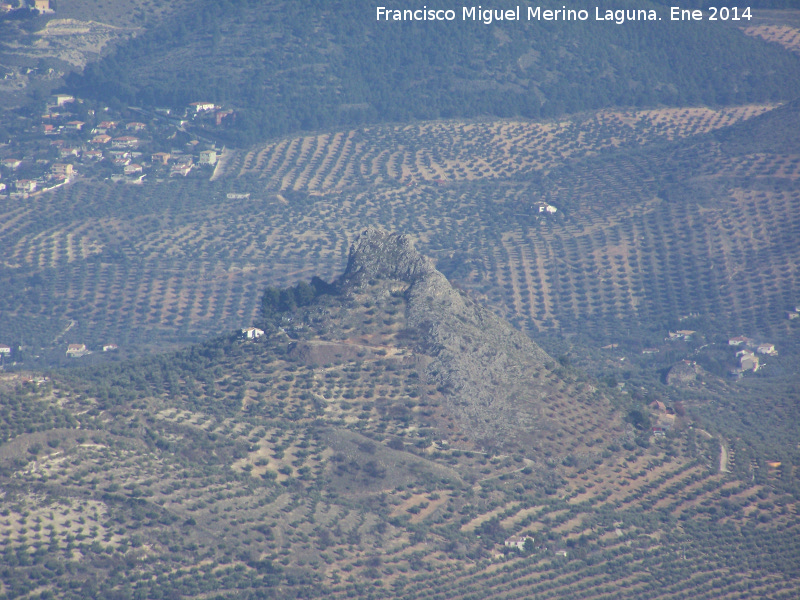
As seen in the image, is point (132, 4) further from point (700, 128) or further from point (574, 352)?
point (574, 352)

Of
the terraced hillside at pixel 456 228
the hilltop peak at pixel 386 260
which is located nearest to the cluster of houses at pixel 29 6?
the terraced hillside at pixel 456 228

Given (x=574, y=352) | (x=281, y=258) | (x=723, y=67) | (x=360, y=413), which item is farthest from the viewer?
(x=723, y=67)

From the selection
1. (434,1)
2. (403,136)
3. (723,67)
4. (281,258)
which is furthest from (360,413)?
(434,1)

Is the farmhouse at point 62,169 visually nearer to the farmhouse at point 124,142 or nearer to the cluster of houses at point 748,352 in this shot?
the farmhouse at point 124,142

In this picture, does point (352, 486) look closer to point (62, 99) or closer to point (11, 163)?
point (11, 163)

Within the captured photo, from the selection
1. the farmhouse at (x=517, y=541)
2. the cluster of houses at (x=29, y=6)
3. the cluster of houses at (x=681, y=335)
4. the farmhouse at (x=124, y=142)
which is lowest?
the farmhouse at (x=517, y=541)

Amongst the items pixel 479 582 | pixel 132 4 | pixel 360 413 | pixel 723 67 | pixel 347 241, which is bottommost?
pixel 479 582
